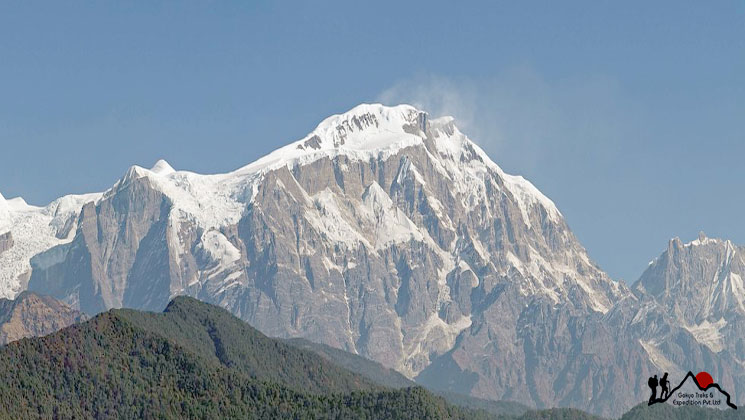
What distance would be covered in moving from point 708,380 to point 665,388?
7234 mm

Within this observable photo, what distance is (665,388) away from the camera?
19512 cm

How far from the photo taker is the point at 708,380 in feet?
655
